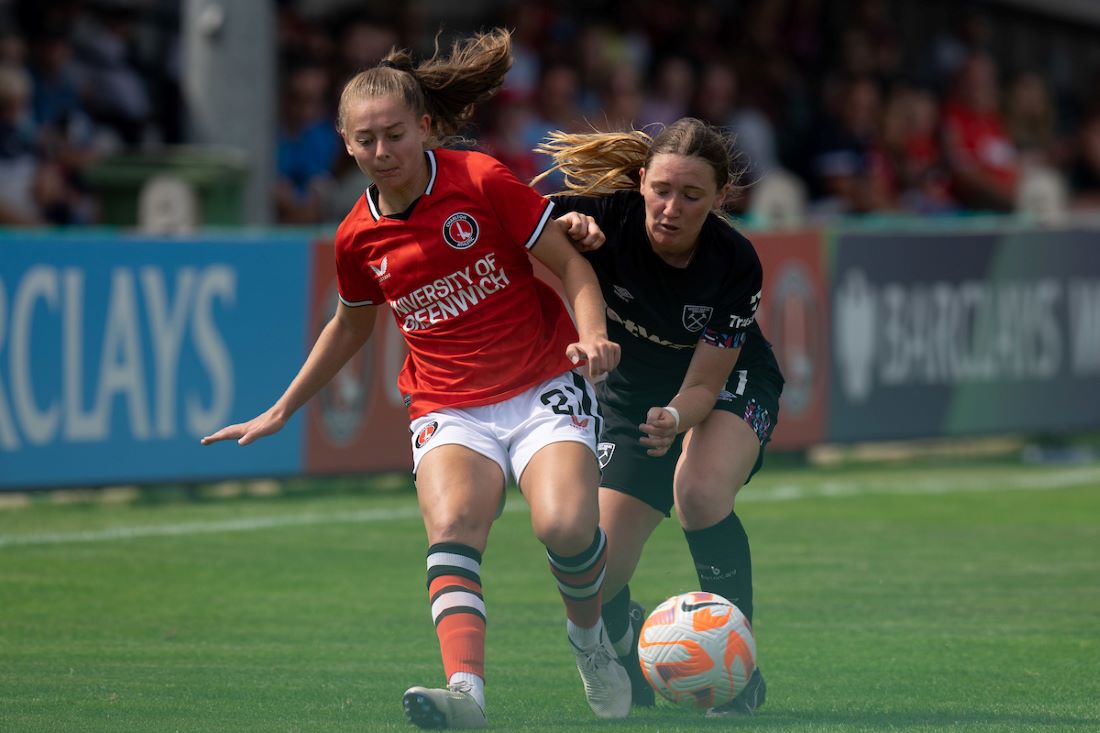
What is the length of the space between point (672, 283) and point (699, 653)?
1.17 meters

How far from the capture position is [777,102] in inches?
730

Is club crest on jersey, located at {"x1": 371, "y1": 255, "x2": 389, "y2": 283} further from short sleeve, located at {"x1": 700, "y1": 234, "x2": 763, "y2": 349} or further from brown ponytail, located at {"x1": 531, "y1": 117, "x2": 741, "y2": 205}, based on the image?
short sleeve, located at {"x1": 700, "y1": 234, "x2": 763, "y2": 349}

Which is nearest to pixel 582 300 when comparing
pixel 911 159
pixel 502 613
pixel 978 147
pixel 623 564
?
pixel 623 564

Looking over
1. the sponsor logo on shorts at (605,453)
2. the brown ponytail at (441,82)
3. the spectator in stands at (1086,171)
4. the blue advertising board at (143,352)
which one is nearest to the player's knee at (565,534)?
the sponsor logo on shorts at (605,453)

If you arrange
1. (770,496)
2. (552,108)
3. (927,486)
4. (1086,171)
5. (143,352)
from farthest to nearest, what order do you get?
(1086,171) < (552,108) < (927,486) < (770,496) < (143,352)

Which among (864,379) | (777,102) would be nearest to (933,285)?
(864,379)

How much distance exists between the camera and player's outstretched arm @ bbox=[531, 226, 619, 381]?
531 centimetres

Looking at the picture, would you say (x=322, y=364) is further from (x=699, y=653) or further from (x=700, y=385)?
(x=699, y=653)

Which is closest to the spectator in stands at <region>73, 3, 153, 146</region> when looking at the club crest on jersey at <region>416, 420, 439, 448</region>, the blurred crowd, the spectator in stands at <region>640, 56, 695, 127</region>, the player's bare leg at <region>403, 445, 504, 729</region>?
the blurred crowd

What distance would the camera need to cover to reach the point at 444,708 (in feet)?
17.3

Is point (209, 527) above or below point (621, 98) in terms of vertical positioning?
below

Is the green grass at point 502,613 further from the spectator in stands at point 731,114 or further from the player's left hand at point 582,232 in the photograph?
the spectator in stands at point 731,114

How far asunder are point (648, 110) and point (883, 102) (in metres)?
3.69

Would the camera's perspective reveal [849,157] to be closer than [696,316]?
No
